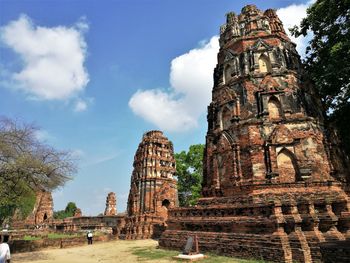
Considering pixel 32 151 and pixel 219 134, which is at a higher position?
pixel 219 134

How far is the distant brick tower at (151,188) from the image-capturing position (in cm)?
2619

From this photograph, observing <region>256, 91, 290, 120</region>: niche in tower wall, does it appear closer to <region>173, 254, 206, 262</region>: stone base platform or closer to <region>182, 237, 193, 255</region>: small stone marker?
<region>182, 237, 193, 255</region>: small stone marker

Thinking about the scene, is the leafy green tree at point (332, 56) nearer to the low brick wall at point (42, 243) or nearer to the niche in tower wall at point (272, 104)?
the niche in tower wall at point (272, 104)

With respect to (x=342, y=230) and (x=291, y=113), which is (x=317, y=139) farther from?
(x=342, y=230)

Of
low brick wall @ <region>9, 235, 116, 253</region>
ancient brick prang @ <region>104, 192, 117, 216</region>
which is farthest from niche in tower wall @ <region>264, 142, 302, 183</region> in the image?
ancient brick prang @ <region>104, 192, 117, 216</region>

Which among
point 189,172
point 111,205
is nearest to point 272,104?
point 189,172

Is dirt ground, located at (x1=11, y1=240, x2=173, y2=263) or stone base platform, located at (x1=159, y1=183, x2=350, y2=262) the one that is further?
dirt ground, located at (x1=11, y1=240, x2=173, y2=263)

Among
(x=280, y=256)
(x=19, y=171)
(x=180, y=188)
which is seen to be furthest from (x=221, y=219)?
(x=180, y=188)

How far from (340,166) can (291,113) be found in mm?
3731

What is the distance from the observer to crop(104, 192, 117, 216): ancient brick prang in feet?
134

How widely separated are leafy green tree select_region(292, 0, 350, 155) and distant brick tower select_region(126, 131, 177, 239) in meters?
17.2

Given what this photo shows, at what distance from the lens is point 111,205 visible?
136ft

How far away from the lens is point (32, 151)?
40.4 feet

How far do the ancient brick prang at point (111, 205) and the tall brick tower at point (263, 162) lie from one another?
28084 millimetres
